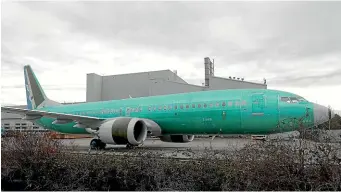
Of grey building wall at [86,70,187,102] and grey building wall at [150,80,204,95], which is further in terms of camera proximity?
grey building wall at [86,70,187,102]

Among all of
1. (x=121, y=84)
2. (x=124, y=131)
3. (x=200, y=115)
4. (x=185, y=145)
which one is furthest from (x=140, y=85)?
(x=200, y=115)

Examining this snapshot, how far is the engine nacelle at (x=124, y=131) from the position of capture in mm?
13125

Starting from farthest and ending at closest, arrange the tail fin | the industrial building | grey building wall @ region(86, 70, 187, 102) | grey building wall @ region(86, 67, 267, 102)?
grey building wall @ region(86, 70, 187, 102)
the industrial building
grey building wall @ region(86, 67, 267, 102)
the tail fin

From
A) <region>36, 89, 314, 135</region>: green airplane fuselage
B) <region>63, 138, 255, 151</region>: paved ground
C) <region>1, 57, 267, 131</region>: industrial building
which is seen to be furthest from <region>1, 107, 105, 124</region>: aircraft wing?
<region>1, 57, 267, 131</region>: industrial building

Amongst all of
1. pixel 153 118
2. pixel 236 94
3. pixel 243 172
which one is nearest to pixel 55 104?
pixel 153 118

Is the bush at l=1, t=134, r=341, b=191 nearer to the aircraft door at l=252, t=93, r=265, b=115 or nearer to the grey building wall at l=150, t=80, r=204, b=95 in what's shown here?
the aircraft door at l=252, t=93, r=265, b=115

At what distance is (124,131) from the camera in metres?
13.1

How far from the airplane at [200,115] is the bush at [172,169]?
514cm

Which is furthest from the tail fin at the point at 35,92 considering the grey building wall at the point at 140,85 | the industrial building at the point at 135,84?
the grey building wall at the point at 140,85

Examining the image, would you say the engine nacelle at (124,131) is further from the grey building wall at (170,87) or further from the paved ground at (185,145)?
the grey building wall at (170,87)

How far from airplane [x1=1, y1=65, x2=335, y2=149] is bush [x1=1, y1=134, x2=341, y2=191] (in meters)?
5.14

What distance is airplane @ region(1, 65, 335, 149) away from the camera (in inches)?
463

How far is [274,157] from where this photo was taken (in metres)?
4.96

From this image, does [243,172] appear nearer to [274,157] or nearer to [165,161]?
[274,157]
